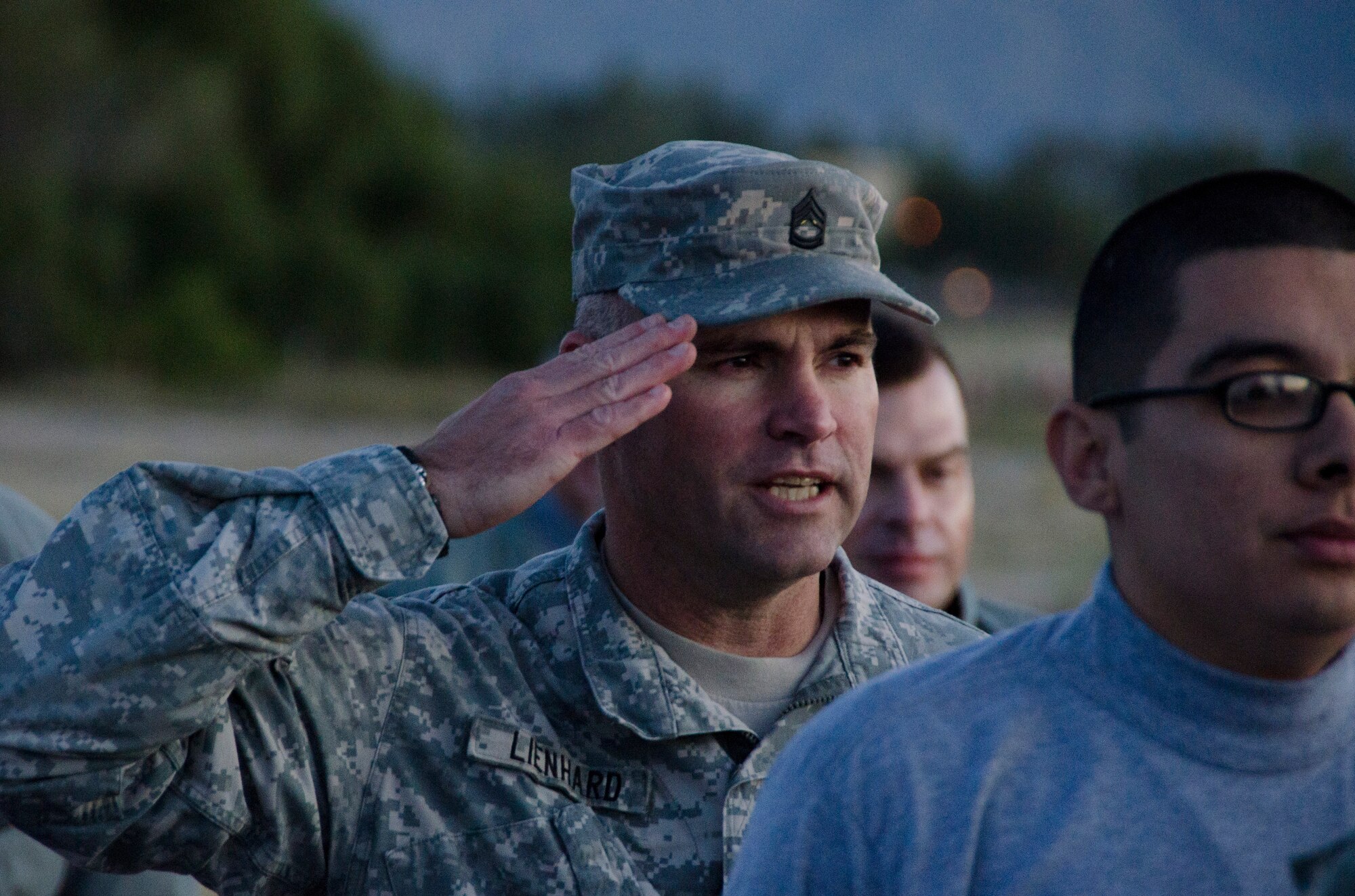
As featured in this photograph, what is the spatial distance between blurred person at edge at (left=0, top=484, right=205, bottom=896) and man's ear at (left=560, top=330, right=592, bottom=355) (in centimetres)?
113

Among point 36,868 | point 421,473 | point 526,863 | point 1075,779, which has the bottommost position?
point 36,868

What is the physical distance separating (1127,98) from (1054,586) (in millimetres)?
146959

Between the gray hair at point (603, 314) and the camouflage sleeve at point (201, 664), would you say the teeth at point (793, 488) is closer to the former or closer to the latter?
the gray hair at point (603, 314)

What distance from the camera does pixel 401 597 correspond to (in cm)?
297

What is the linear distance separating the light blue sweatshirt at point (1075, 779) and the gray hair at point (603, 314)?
1222 millimetres

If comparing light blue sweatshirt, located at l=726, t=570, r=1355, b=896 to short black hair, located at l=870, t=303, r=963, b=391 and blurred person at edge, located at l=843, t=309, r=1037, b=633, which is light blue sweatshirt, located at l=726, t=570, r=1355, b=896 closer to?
blurred person at edge, located at l=843, t=309, r=1037, b=633

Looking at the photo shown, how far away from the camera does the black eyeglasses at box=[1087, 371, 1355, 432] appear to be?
1.56 meters

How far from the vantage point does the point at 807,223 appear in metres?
2.81

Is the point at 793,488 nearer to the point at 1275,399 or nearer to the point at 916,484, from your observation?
the point at 1275,399

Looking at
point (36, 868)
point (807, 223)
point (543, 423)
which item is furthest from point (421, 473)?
point (36, 868)

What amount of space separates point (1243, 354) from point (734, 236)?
4.27ft

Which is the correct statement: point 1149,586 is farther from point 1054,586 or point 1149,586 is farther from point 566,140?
point 566,140

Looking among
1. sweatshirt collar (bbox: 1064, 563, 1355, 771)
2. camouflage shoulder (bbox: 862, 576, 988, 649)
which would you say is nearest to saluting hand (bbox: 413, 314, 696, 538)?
camouflage shoulder (bbox: 862, 576, 988, 649)

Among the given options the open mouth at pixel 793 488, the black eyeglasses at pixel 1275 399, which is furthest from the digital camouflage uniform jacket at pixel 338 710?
the black eyeglasses at pixel 1275 399
